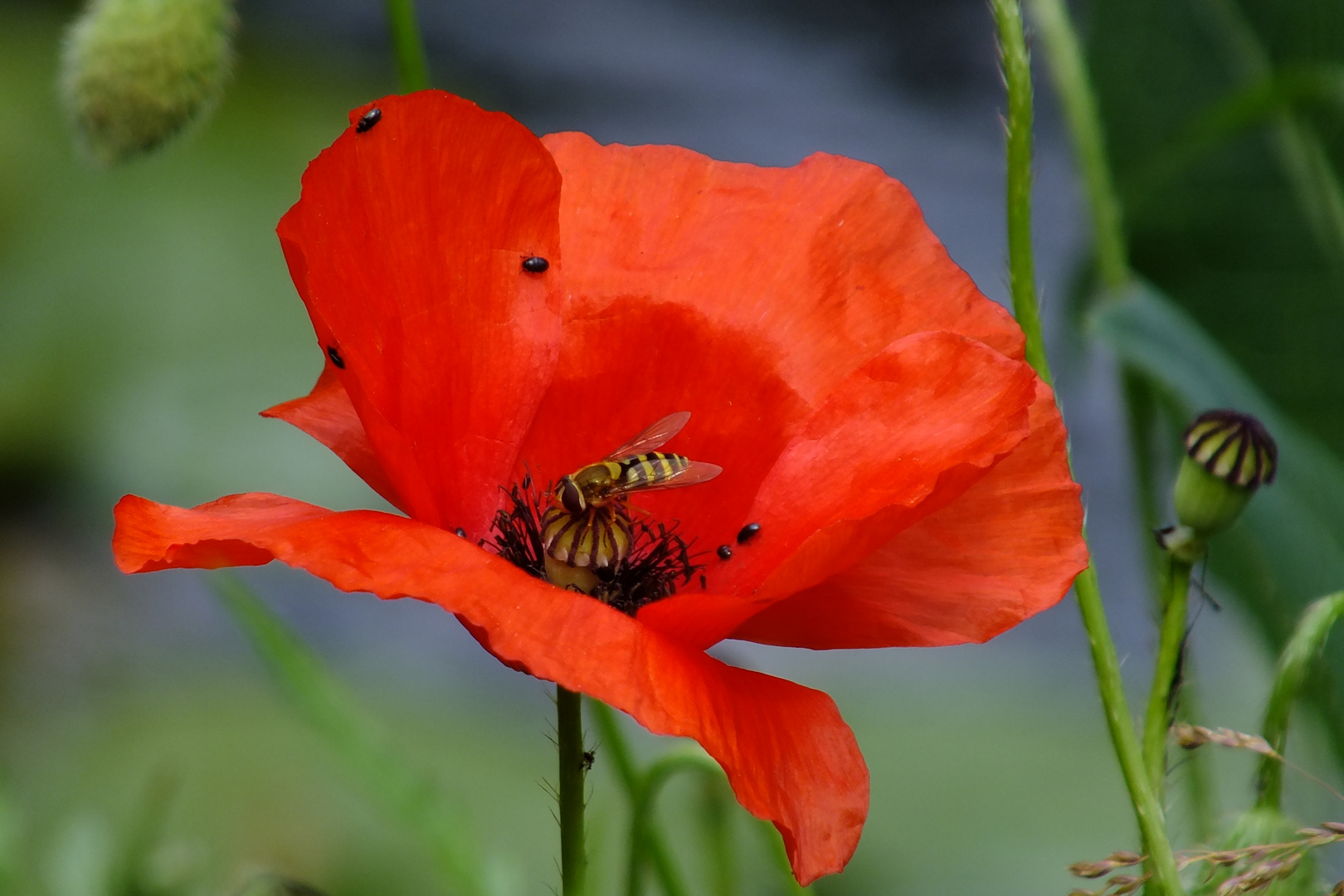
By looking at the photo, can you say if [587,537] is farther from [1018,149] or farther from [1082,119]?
[1082,119]

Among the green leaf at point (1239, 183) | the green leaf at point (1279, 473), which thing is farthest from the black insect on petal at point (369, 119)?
the green leaf at point (1239, 183)

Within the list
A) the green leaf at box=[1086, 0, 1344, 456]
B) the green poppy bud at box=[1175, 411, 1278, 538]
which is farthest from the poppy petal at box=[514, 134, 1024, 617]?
the green leaf at box=[1086, 0, 1344, 456]

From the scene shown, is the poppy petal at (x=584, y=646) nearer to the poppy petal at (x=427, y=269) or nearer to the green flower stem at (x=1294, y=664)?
the poppy petal at (x=427, y=269)

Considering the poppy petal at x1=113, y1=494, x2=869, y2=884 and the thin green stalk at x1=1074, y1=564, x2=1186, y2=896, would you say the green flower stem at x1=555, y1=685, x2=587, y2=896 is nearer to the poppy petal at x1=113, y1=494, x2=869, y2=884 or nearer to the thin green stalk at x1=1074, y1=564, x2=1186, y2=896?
the poppy petal at x1=113, y1=494, x2=869, y2=884

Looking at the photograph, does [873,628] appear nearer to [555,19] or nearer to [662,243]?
[662,243]

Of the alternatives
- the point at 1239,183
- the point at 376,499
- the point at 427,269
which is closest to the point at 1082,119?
the point at 427,269

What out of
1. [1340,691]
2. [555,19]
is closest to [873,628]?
[1340,691]
